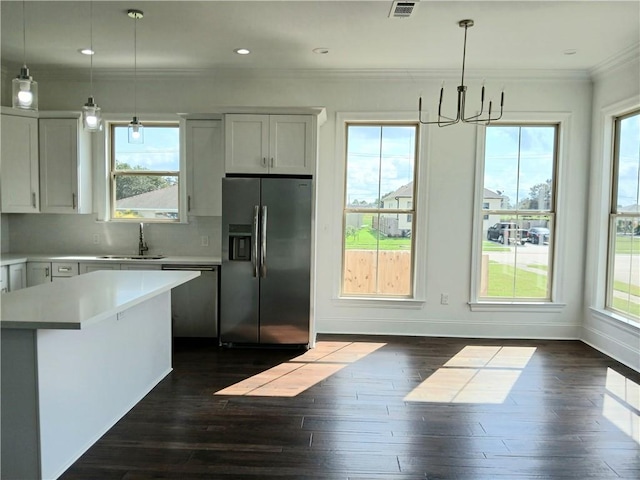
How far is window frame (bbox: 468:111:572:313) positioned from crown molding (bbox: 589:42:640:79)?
1.54 feet

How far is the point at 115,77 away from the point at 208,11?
2135 mm

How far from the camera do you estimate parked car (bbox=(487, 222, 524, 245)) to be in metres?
4.95

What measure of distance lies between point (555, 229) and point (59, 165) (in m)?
5.38

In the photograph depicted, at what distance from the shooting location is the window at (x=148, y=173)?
4984mm

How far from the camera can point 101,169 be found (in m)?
4.88

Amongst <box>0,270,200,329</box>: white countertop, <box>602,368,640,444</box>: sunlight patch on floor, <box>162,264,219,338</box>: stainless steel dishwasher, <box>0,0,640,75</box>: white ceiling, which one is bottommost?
<box>602,368,640,444</box>: sunlight patch on floor

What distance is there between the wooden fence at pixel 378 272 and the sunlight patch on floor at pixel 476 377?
1009 mm

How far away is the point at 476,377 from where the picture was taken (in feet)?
12.2

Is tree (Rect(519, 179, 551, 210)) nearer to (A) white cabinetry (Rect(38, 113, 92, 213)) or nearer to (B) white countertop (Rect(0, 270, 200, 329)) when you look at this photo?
(B) white countertop (Rect(0, 270, 200, 329))

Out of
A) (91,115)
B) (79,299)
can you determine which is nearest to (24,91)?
(91,115)

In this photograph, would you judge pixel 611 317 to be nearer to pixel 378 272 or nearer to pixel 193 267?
pixel 378 272

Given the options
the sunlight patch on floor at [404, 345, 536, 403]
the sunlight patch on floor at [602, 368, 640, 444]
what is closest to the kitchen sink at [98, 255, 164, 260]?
the sunlight patch on floor at [404, 345, 536, 403]

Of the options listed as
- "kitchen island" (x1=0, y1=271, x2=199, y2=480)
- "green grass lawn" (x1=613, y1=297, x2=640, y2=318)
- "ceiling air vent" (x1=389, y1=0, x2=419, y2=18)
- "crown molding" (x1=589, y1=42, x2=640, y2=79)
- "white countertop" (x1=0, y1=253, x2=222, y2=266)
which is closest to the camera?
"kitchen island" (x1=0, y1=271, x2=199, y2=480)

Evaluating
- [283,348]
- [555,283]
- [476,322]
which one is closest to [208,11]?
[283,348]
